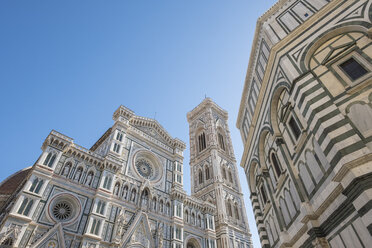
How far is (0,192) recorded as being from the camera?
28.3 meters

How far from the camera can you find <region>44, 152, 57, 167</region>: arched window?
17.4m

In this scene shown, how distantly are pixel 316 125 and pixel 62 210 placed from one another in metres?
17.6

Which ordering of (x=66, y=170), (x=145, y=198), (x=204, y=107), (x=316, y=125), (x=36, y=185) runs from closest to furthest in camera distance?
(x=316, y=125)
(x=36, y=185)
(x=66, y=170)
(x=145, y=198)
(x=204, y=107)

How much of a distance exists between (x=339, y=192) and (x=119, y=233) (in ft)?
54.8

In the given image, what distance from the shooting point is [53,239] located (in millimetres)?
15148

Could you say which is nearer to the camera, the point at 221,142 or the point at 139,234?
the point at 139,234

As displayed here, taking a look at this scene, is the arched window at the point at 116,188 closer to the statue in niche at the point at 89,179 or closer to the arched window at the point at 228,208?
the statue in niche at the point at 89,179

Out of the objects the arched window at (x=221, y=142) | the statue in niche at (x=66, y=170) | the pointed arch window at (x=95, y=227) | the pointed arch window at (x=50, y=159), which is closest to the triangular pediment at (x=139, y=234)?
the pointed arch window at (x=95, y=227)

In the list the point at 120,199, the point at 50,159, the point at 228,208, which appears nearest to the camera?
the point at 50,159

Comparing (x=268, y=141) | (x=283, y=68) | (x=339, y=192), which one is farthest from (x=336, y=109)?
(x=268, y=141)

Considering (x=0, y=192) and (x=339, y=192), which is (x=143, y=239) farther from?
(x=0, y=192)

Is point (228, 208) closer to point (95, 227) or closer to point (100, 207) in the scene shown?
point (100, 207)

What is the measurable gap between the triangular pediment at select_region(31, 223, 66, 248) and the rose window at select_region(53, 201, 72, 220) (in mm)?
1020

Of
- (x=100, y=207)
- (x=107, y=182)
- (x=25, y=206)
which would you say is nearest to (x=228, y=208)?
(x=107, y=182)
